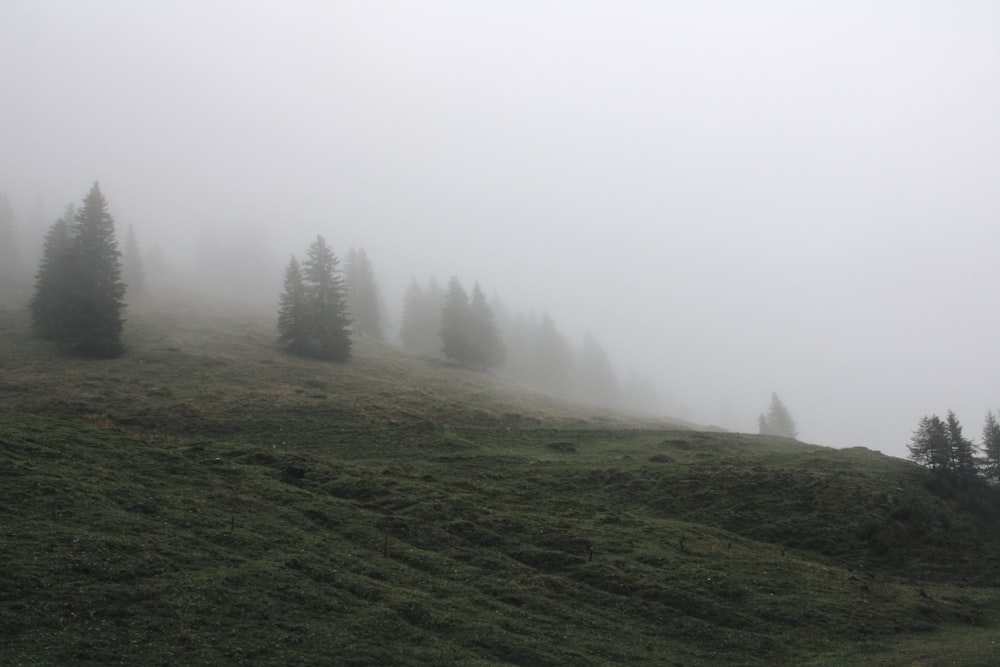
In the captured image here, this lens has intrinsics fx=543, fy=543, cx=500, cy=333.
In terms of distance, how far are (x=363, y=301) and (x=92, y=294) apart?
47.4m

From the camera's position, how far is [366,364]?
213 feet

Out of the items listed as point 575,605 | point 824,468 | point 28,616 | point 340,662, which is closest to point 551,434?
point 824,468

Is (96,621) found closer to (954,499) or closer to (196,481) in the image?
(196,481)

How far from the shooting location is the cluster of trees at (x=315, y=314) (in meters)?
63.2

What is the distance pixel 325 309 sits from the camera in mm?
65500

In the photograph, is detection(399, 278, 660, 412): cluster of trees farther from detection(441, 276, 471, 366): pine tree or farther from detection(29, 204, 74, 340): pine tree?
detection(29, 204, 74, 340): pine tree

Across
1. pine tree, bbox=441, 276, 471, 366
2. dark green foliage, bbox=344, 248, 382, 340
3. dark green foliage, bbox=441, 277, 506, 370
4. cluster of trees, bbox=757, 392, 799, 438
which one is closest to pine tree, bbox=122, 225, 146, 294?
Answer: dark green foliage, bbox=344, 248, 382, 340

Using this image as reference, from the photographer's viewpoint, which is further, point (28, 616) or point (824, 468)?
point (824, 468)

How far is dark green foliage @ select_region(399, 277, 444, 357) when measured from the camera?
10225 centimetres

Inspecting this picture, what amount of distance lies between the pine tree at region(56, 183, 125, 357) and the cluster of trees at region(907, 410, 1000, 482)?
67.0 metres

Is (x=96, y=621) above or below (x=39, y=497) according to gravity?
below

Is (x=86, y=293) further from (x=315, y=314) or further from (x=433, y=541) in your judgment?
(x=433, y=541)

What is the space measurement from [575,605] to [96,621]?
50.5 ft

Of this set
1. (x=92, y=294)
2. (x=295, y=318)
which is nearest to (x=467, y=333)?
(x=295, y=318)
